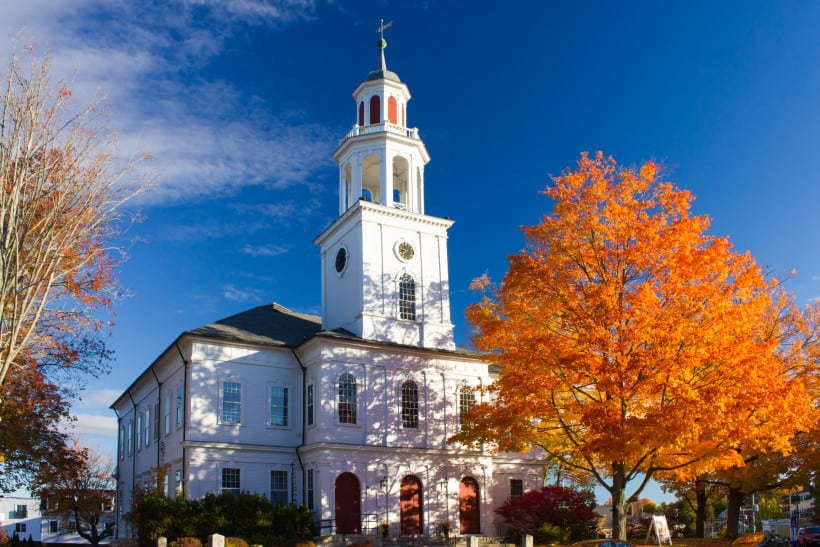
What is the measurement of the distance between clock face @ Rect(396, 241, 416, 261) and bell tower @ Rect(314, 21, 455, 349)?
0.16 ft

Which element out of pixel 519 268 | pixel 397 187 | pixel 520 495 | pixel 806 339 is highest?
pixel 397 187

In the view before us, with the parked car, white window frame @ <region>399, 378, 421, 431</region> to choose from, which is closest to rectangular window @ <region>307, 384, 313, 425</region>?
white window frame @ <region>399, 378, 421, 431</region>

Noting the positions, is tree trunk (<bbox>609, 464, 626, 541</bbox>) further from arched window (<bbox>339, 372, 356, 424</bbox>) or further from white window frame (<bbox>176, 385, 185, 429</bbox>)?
white window frame (<bbox>176, 385, 185, 429</bbox>)

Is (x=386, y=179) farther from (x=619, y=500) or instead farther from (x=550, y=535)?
(x=619, y=500)

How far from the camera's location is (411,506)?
113 ft

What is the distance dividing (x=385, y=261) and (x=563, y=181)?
12.3m

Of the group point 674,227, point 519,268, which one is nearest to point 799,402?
point 674,227

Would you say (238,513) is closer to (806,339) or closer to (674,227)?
(674,227)

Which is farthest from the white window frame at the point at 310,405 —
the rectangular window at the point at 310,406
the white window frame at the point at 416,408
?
the white window frame at the point at 416,408

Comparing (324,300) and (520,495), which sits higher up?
(324,300)

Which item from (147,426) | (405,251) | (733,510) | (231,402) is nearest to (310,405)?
(231,402)

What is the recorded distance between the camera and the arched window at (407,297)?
124ft

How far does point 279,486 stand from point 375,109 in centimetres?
1921

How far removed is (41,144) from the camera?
19250 millimetres
